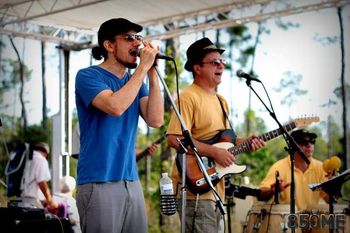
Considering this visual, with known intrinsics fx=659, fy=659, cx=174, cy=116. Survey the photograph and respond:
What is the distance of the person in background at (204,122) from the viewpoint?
4613 mm

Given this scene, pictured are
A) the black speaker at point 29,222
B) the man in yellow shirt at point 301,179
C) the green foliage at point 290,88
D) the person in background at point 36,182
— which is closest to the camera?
the black speaker at point 29,222

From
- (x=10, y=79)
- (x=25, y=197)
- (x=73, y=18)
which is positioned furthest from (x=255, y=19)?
(x=10, y=79)

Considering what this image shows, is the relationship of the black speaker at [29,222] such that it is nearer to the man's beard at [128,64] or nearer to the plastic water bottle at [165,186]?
the plastic water bottle at [165,186]

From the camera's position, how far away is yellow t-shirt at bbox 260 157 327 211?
264 inches

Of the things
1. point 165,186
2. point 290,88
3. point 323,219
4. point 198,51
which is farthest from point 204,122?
point 290,88

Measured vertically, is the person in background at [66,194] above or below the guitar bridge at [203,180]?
below

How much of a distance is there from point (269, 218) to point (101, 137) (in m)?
2.93

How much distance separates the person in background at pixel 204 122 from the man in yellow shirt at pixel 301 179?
1.54 metres

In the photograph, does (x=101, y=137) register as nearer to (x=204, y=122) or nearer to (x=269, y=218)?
(x=204, y=122)

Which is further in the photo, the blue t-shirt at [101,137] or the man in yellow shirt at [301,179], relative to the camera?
the man in yellow shirt at [301,179]

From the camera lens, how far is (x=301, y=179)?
6.84m

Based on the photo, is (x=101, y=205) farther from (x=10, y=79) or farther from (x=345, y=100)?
(x=10, y=79)

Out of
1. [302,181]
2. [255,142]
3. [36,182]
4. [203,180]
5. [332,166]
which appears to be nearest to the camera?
[203,180]

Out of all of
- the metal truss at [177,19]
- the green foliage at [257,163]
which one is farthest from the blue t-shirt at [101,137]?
the green foliage at [257,163]
